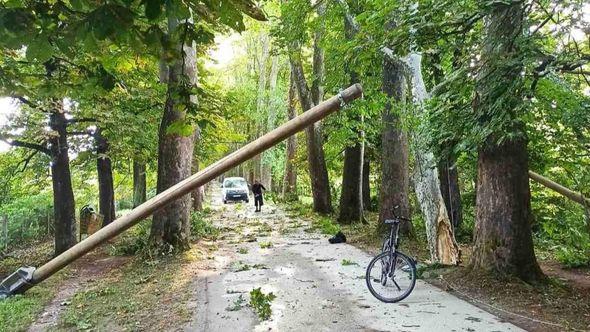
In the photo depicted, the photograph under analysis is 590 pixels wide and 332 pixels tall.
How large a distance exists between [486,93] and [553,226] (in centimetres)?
703

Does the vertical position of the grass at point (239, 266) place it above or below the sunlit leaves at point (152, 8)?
below

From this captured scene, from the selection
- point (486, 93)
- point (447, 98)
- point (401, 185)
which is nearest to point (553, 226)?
point (401, 185)

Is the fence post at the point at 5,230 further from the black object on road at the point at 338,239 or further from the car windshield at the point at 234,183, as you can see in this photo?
the car windshield at the point at 234,183

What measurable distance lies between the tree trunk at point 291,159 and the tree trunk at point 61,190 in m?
14.3

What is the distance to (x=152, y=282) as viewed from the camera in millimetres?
9844

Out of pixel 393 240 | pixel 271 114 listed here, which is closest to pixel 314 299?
pixel 393 240

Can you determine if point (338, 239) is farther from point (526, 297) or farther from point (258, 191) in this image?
point (258, 191)

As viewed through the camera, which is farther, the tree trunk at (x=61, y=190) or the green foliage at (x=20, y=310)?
the tree trunk at (x=61, y=190)

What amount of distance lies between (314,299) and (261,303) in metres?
1.04

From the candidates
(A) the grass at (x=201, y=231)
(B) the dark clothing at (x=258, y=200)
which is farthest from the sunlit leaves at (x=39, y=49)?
(B) the dark clothing at (x=258, y=200)

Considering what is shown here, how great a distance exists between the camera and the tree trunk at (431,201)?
33.5 ft

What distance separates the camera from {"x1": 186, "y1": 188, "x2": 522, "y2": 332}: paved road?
655 cm

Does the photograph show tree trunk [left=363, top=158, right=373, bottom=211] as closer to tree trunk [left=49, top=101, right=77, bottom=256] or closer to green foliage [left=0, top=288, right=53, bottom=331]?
tree trunk [left=49, top=101, right=77, bottom=256]

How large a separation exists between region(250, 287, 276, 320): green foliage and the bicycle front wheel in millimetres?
1697
